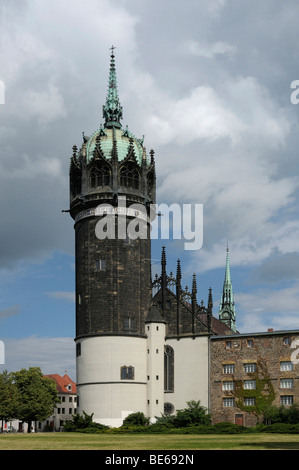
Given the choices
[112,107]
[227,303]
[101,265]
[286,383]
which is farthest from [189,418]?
[227,303]

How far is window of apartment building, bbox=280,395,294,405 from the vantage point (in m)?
71.3

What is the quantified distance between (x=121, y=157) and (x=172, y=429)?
30554 mm

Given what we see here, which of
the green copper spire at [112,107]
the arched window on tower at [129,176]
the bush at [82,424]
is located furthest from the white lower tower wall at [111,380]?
the green copper spire at [112,107]

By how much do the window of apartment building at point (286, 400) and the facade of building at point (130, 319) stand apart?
0.15 m

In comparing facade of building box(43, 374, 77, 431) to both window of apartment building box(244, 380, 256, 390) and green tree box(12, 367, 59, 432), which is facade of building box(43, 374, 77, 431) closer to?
green tree box(12, 367, 59, 432)

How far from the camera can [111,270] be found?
76.4m

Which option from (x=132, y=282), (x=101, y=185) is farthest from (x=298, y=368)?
(x=101, y=185)

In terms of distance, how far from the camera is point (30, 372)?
98.0 metres

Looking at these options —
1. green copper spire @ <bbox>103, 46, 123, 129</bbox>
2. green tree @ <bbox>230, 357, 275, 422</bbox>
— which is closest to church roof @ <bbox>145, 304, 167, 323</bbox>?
green tree @ <bbox>230, 357, 275, 422</bbox>

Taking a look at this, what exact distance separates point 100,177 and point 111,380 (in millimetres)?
22169

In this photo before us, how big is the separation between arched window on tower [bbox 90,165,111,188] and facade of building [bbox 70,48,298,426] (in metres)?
0.11

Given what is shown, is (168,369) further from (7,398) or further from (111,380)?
(7,398)

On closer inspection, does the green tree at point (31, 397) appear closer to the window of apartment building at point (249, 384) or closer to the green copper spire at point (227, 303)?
the window of apartment building at point (249, 384)
